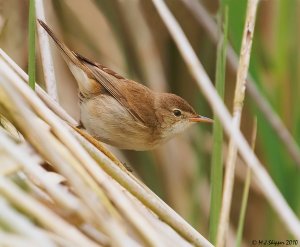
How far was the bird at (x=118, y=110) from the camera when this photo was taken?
2824mm

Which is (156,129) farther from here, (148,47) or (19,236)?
(19,236)

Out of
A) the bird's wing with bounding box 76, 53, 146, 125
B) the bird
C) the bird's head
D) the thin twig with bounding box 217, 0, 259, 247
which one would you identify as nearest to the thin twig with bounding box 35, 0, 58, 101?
the bird

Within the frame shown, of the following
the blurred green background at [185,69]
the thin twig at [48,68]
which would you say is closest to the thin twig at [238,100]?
the blurred green background at [185,69]

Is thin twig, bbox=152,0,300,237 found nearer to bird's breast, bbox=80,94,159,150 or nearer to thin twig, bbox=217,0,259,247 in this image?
thin twig, bbox=217,0,259,247

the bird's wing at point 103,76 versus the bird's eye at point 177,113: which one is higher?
the bird's wing at point 103,76

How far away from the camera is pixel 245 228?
3619 mm

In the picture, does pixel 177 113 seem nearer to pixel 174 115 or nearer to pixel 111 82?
pixel 174 115

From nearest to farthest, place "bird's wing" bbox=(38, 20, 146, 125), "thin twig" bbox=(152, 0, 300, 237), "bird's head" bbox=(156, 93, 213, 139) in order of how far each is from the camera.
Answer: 1. "thin twig" bbox=(152, 0, 300, 237)
2. "bird's wing" bbox=(38, 20, 146, 125)
3. "bird's head" bbox=(156, 93, 213, 139)

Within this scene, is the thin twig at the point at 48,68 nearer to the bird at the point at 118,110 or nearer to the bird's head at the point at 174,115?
the bird at the point at 118,110

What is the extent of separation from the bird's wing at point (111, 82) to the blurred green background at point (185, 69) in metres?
0.26

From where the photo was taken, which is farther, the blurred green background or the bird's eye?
the bird's eye

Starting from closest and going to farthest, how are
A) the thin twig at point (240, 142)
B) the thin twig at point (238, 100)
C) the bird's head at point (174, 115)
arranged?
the thin twig at point (240, 142)
the thin twig at point (238, 100)
the bird's head at point (174, 115)

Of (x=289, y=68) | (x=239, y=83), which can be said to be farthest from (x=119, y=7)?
(x=239, y=83)

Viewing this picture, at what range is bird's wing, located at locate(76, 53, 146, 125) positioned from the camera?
2809 mm
